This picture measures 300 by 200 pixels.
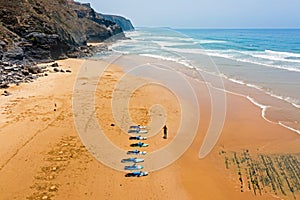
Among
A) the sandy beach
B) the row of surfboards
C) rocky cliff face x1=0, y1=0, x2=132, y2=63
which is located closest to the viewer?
the sandy beach

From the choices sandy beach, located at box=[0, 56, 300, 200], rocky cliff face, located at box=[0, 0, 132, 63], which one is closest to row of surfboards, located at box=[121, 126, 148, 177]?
sandy beach, located at box=[0, 56, 300, 200]

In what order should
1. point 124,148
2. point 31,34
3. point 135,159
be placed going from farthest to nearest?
point 31,34
point 124,148
point 135,159

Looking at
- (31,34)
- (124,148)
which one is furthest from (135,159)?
(31,34)

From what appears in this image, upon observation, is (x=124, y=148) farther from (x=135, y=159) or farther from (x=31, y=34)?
(x=31, y=34)

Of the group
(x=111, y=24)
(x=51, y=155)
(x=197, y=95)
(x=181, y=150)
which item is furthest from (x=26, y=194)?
(x=111, y=24)

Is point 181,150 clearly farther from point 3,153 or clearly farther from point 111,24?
point 111,24

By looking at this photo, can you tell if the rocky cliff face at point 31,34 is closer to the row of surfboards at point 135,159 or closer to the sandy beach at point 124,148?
the sandy beach at point 124,148

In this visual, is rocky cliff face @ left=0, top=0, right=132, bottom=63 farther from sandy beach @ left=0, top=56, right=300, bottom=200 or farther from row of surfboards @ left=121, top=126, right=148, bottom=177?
row of surfboards @ left=121, top=126, right=148, bottom=177

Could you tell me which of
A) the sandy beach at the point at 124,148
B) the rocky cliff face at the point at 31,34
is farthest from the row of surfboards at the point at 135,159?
the rocky cliff face at the point at 31,34
